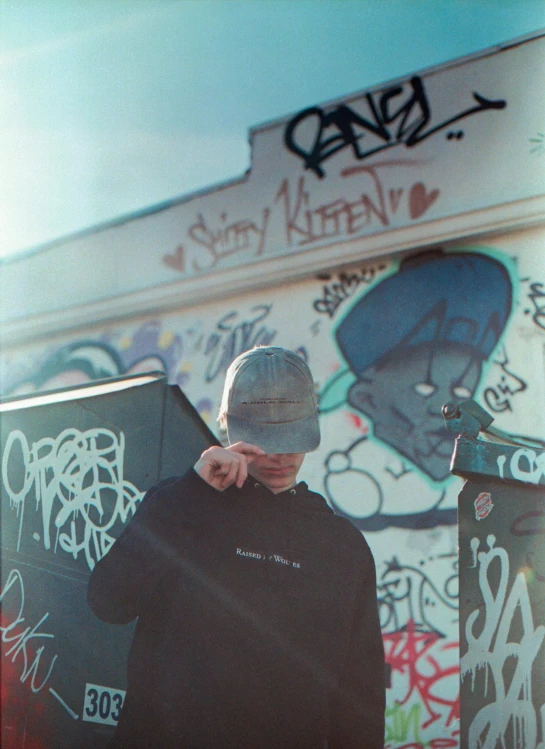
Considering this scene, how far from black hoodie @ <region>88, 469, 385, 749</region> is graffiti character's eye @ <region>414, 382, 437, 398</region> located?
3851 mm

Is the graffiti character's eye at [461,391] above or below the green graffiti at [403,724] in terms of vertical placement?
above

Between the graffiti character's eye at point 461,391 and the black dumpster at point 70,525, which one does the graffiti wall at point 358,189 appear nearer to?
the graffiti character's eye at point 461,391

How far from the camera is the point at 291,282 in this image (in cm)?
661

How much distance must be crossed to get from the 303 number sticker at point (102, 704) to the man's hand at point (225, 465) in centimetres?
77

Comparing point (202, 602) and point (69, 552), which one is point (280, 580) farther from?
point (69, 552)

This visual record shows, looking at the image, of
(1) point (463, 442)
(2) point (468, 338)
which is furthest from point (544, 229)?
(1) point (463, 442)

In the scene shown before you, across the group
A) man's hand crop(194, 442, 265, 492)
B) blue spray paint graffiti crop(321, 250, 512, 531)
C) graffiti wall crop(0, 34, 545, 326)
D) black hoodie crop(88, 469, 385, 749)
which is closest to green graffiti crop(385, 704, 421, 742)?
blue spray paint graffiti crop(321, 250, 512, 531)

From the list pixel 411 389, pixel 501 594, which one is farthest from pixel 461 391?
pixel 501 594

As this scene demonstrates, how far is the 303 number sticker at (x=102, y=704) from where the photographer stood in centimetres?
219

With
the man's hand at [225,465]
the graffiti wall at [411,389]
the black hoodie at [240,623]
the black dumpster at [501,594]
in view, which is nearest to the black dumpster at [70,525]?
the black hoodie at [240,623]

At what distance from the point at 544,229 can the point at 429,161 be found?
3.42 ft

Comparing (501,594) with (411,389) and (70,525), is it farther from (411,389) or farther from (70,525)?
(411,389)

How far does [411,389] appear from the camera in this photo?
19.2ft

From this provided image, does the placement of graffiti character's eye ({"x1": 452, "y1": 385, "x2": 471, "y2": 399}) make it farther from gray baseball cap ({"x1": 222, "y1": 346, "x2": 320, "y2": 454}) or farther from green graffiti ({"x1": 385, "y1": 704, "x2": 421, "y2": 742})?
gray baseball cap ({"x1": 222, "y1": 346, "x2": 320, "y2": 454})
